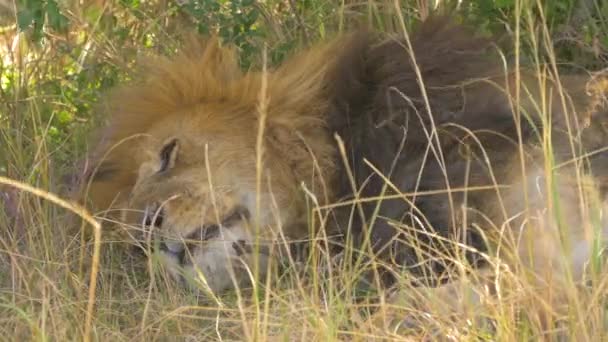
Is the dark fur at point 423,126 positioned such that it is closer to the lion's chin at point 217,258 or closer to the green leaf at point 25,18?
the lion's chin at point 217,258

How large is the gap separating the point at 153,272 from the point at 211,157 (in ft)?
1.18

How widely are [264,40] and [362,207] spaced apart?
1.26 metres

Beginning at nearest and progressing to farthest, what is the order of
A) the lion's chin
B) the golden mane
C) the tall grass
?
1. the tall grass
2. the lion's chin
3. the golden mane

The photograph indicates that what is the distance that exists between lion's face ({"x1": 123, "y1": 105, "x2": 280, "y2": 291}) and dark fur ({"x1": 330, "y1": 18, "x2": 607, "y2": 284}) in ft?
0.86

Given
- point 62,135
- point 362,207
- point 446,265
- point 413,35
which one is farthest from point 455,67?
point 62,135

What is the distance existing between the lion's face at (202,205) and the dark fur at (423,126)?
26 cm

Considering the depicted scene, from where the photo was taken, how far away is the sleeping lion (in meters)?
3.11

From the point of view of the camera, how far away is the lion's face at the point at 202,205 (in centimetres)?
329

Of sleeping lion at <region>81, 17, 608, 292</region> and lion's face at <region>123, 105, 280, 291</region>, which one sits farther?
lion's face at <region>123, 105, 280, 291</region>

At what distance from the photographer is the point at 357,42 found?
3.56m

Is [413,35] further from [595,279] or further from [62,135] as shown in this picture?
[62,135]

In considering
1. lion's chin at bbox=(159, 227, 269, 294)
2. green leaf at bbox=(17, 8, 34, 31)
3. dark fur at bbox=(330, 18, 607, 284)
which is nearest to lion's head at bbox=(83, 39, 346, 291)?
lion's chin at bbox=(159, 227, 269, 294)

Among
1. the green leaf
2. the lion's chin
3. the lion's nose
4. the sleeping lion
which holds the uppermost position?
the green leaf

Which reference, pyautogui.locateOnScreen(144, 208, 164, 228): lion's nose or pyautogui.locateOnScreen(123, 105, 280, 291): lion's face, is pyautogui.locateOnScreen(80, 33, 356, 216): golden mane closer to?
pyautogui.locateOnScreen(123, 105, 280, 291): lion's face
